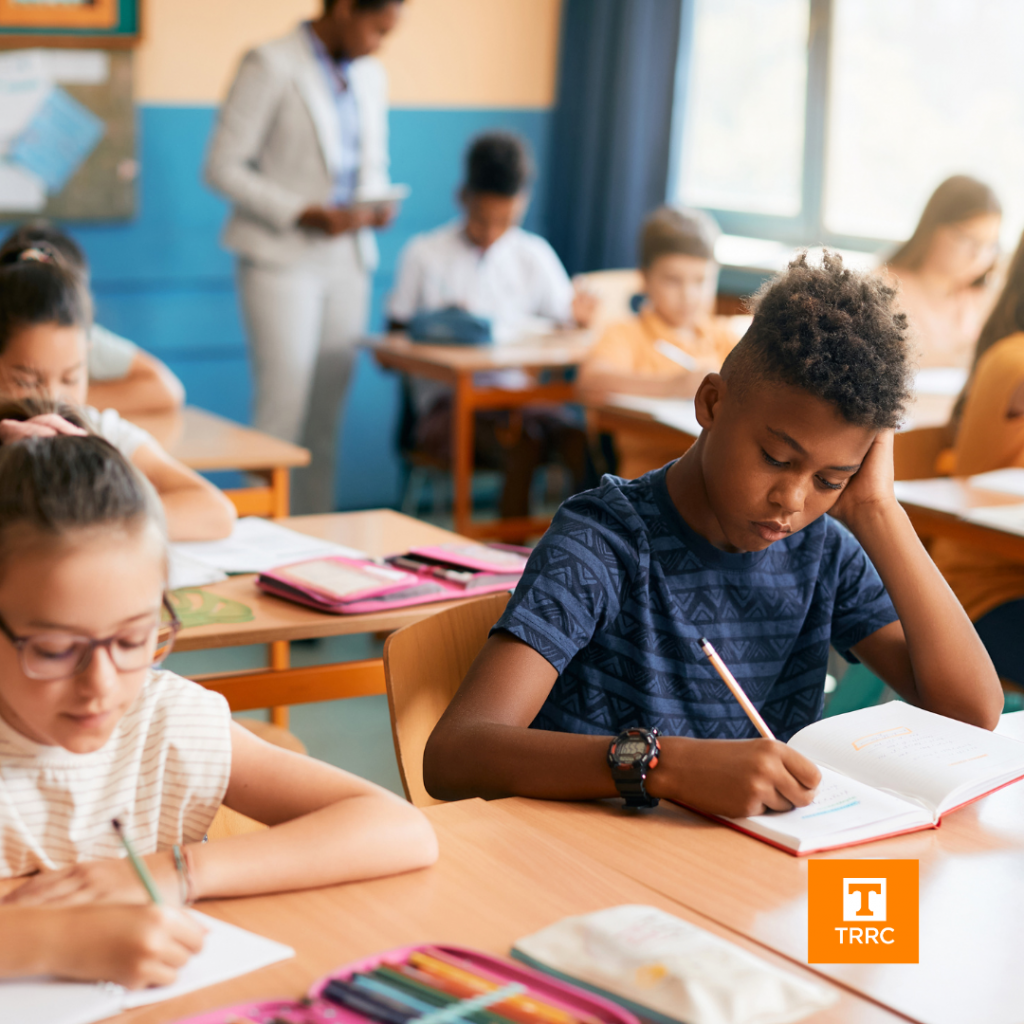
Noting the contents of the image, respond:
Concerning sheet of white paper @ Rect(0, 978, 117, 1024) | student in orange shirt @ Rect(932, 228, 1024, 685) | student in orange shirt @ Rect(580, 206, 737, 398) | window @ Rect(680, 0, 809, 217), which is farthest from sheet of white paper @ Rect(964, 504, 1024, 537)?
window @ Rect(680, 0, 809, 217)

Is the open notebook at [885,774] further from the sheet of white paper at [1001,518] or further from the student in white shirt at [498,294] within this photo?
the student in white shirt at [498,294]

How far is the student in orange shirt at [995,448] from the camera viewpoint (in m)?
2.34

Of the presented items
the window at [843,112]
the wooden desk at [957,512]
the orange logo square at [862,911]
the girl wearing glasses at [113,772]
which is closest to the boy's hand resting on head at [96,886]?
the girl wearing glasses at [113,772]

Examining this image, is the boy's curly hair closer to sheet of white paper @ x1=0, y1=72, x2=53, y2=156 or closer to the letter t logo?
the letter t logo

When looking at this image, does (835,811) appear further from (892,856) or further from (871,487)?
(871,487)

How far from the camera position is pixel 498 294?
4699 millimetres

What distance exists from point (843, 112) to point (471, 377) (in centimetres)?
194

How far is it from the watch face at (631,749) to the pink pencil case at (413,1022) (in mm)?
296

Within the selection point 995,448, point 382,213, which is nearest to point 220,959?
point 995,448

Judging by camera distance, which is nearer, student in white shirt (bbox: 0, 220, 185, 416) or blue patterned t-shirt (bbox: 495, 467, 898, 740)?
blue patterned t-shirt (bbox: 495, 467, 898, 740)

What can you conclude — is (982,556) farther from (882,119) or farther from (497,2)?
(497,2)

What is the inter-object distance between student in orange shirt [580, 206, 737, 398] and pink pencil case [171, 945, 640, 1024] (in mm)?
2894

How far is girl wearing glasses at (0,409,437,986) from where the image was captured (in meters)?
0.85

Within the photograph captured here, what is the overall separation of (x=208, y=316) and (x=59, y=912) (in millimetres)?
4165
